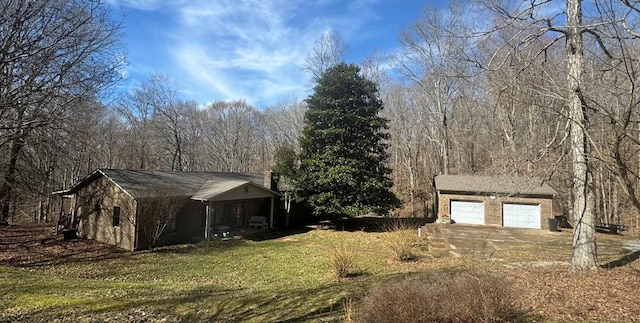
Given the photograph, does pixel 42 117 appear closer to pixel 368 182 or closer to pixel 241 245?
pixel 241 245

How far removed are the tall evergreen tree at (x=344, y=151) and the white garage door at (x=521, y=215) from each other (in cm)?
881

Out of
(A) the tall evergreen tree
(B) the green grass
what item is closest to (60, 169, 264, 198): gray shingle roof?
(B) the green grass

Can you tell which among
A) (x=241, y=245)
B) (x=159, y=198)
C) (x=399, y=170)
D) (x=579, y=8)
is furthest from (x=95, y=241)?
(x=399, y=170)

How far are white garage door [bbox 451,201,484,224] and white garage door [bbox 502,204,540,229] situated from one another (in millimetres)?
1578

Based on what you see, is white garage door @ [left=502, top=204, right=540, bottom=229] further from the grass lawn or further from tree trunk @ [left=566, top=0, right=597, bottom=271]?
tree trunk @ [left=566, top=0, right=597, bottom=271]

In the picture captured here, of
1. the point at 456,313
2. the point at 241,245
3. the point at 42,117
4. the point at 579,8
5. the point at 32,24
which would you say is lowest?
the point at 241,245

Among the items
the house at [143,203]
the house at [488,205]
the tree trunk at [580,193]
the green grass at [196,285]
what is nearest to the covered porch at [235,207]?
the house at [143,203]

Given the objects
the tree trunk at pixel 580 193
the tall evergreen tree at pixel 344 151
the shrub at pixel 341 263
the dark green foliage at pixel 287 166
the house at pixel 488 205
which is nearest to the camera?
the tree trunk at pixel 580 193

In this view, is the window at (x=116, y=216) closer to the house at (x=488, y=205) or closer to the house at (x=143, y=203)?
the house at (x=143, y=203)

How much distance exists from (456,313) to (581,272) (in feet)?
22.3

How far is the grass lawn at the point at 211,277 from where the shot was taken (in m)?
6.28

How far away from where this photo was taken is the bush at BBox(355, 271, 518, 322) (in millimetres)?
4461

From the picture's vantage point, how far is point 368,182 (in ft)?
68.6

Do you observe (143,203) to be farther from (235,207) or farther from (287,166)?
(287,166)
